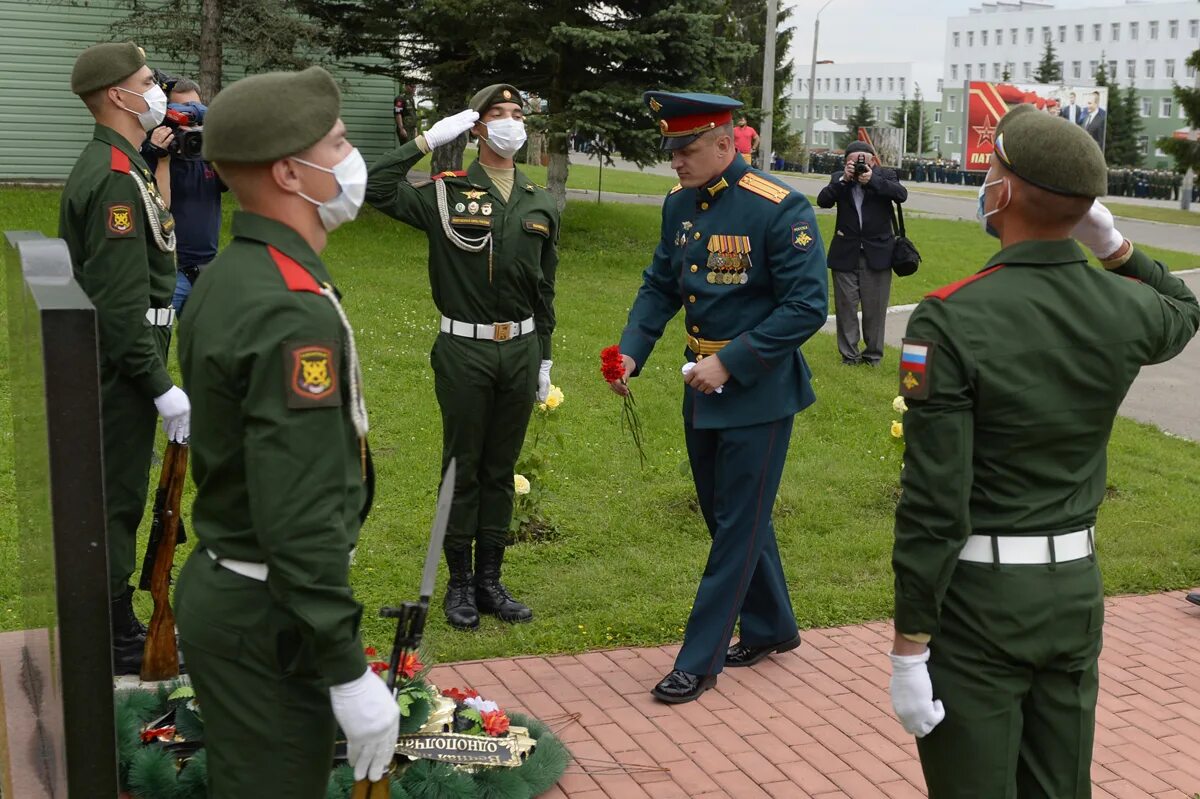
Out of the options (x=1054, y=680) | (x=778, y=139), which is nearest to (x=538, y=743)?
(x=1054, y=680)

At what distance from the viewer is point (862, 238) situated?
1238 cm

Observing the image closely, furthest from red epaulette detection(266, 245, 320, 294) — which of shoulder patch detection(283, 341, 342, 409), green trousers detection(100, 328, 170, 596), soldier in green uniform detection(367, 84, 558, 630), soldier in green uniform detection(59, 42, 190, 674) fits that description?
soldier in green uniform detection(367, 84, 558, 630)

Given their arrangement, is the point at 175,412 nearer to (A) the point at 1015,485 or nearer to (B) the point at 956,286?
(B) the point at 956,286

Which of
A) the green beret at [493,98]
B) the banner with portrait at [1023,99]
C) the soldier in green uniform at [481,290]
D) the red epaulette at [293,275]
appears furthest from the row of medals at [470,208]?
the banner with portrait at [1023,99]

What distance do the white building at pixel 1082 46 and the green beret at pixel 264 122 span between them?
96.6 metres

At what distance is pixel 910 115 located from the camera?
350 ft

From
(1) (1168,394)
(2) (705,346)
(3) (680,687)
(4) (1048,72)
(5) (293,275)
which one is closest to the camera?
(5) (293,275)

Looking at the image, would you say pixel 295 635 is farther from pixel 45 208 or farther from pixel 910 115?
pixel 910 115

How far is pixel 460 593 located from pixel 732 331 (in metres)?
1.81

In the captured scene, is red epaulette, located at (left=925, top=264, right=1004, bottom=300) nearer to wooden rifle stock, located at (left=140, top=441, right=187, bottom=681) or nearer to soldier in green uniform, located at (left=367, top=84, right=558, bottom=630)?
wooden rifle stock, located at (left=140, top=441, right=187, bottom=681)

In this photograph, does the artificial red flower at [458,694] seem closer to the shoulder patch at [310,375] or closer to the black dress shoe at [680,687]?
the black dress shoe at [680,687]

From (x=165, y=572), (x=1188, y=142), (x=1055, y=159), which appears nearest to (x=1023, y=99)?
(x=1188, y=142)

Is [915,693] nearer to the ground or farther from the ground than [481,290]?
nearer to the ground

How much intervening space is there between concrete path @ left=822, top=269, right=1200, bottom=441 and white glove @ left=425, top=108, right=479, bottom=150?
7.58 m
